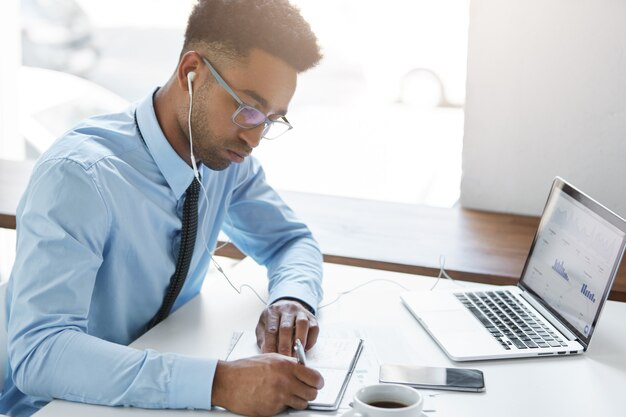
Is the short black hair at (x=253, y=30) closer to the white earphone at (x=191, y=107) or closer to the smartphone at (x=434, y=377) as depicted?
the white earphone at (x=191, y=107)

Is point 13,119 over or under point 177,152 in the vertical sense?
under

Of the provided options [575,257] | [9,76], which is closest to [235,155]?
[575,257]

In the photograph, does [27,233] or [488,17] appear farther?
[488,17]

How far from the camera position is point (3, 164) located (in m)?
2.81

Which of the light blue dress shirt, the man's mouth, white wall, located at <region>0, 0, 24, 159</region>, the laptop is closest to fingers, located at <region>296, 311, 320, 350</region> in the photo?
the light blue dress shirt

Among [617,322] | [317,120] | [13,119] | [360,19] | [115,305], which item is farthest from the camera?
[317,120]

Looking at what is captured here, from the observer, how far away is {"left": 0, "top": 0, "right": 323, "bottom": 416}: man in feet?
4.16

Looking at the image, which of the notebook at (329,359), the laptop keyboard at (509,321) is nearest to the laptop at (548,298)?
the laptop keyboard at (509,321)

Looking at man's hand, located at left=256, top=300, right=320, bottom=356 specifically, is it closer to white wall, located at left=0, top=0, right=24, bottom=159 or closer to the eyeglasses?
the eyeglasses

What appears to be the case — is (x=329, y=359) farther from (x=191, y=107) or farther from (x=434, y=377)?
(x=191, y=107)

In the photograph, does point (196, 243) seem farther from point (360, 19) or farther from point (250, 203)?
point (360, 19)

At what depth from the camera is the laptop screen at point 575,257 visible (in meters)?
1.47

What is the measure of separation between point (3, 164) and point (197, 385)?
183cm

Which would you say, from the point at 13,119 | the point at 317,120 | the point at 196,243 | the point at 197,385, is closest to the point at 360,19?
the point at 317,120
